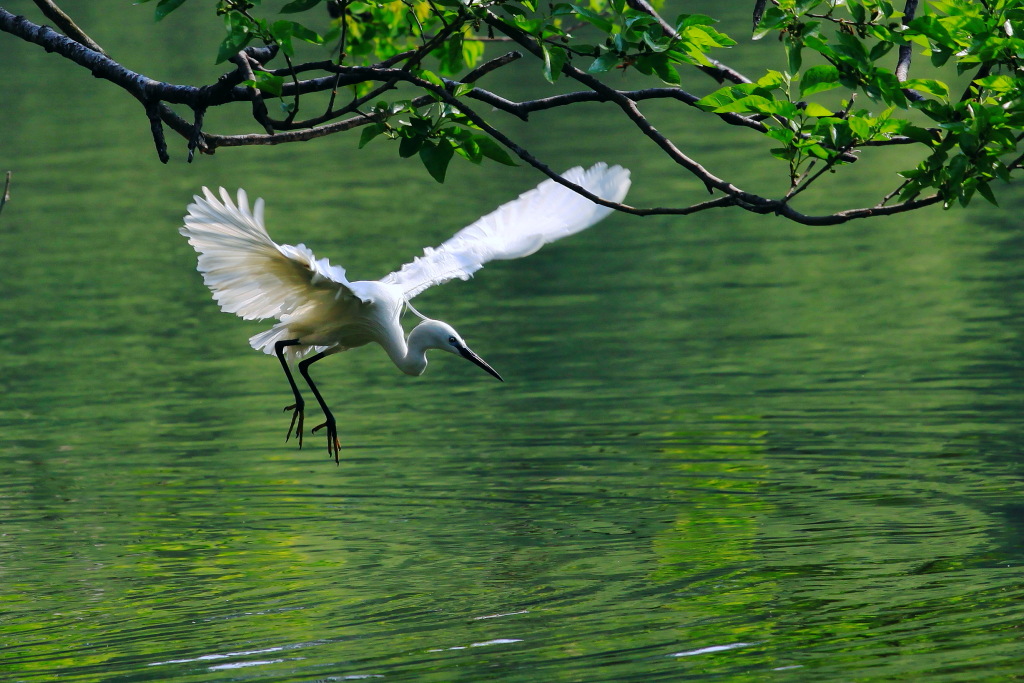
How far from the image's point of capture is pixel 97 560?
779 cm

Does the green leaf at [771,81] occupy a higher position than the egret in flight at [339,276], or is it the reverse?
the green leaf at [771,81]

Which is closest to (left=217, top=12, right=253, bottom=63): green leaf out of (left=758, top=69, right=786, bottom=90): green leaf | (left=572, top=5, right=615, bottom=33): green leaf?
(left=572, top=5, right=615, bottom=33): green leaf

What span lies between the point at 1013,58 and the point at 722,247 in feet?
36.9

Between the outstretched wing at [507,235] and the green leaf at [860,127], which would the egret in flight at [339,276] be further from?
the green leaf at [860,127]

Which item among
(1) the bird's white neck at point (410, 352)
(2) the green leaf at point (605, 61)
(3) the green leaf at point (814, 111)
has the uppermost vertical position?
(2) the green leaf at point (605, 61)

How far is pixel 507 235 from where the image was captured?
8.79 metres

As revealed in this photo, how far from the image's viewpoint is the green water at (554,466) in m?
6.32

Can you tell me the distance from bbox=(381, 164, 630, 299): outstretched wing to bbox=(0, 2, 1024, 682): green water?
3.97 ft

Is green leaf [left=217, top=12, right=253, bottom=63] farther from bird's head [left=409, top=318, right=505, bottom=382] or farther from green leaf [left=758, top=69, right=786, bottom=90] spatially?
bird's head [left=409, top=318, right=505, bottom=382]

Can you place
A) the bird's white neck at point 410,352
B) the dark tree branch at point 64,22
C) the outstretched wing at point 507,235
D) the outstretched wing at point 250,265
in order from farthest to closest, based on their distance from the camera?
the outstretched wing at point 507,235 → the bird's white neck at point 410,352 → the outstretched wing at point 250,265 → the dark tree branch at point 64,22

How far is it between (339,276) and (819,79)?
2.84m

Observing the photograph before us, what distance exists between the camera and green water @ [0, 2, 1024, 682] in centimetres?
632

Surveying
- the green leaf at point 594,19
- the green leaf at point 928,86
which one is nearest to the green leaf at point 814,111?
the green leaf at point 928,86

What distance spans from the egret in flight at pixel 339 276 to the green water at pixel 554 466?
35.3 inches
